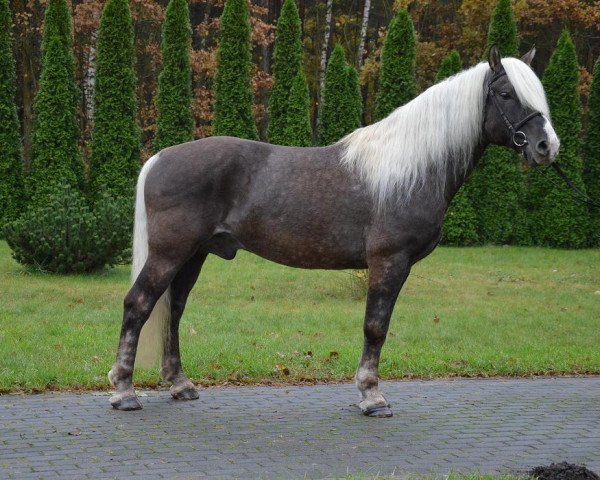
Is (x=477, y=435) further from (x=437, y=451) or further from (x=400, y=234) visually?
(x=400, y=234)

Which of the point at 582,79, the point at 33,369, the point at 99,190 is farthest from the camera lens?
the point at 582,79

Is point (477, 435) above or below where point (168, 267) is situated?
below

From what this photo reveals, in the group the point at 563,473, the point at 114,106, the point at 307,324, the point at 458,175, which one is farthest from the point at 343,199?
the point at 114,106

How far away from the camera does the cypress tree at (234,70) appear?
1870 centimetres

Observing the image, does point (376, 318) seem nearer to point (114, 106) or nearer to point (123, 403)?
point (123, 403)

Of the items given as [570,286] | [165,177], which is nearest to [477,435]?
[165,177]

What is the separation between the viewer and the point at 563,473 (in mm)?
4477

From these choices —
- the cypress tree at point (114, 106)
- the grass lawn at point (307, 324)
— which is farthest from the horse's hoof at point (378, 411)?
the cypress tree at point (114, 106)

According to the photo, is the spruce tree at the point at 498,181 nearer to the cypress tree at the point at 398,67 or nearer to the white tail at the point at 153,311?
the cypress tree at the point at 398,67

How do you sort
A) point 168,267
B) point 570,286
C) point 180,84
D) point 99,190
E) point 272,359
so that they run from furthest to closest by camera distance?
point 180,84 → point 99,190 → point 570,286 → point 272,359 → point 168,267

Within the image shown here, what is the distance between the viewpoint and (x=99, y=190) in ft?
56.6

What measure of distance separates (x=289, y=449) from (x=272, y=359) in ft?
8.65

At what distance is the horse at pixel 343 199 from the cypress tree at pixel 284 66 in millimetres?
13306

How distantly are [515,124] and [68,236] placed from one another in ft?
27.7
